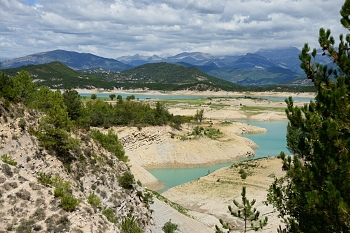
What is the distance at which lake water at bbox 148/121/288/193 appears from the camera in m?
43.8

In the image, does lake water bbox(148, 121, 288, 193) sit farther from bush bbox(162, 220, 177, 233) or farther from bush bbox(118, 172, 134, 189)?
bush bbox(118, 172, 134, 189)

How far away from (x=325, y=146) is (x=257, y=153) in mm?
51026

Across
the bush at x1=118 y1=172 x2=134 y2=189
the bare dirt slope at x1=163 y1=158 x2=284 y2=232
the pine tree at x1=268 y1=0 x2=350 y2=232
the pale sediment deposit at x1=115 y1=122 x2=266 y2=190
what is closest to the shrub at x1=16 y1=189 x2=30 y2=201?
the bush at x1=118 y1=172 x2=134 y2=189

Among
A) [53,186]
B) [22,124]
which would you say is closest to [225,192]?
[22,124]

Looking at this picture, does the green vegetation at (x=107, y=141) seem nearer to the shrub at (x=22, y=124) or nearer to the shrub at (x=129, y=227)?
the shrub at (x=22, y=124)

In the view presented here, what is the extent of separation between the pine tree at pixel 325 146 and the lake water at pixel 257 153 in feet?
94.5

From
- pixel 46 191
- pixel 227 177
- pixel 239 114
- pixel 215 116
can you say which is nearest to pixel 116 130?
pixel 227 177

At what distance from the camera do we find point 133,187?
22.1m

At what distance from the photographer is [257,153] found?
5997 cm

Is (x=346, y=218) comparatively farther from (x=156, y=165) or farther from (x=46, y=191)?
(x=156, y=165)

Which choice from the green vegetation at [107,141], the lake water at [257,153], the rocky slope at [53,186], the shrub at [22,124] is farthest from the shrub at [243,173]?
the shrub at [22,124]

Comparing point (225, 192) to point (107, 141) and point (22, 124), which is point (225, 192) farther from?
point (22, 124)

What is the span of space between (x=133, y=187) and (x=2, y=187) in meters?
10.4

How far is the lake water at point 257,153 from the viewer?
43.8m
